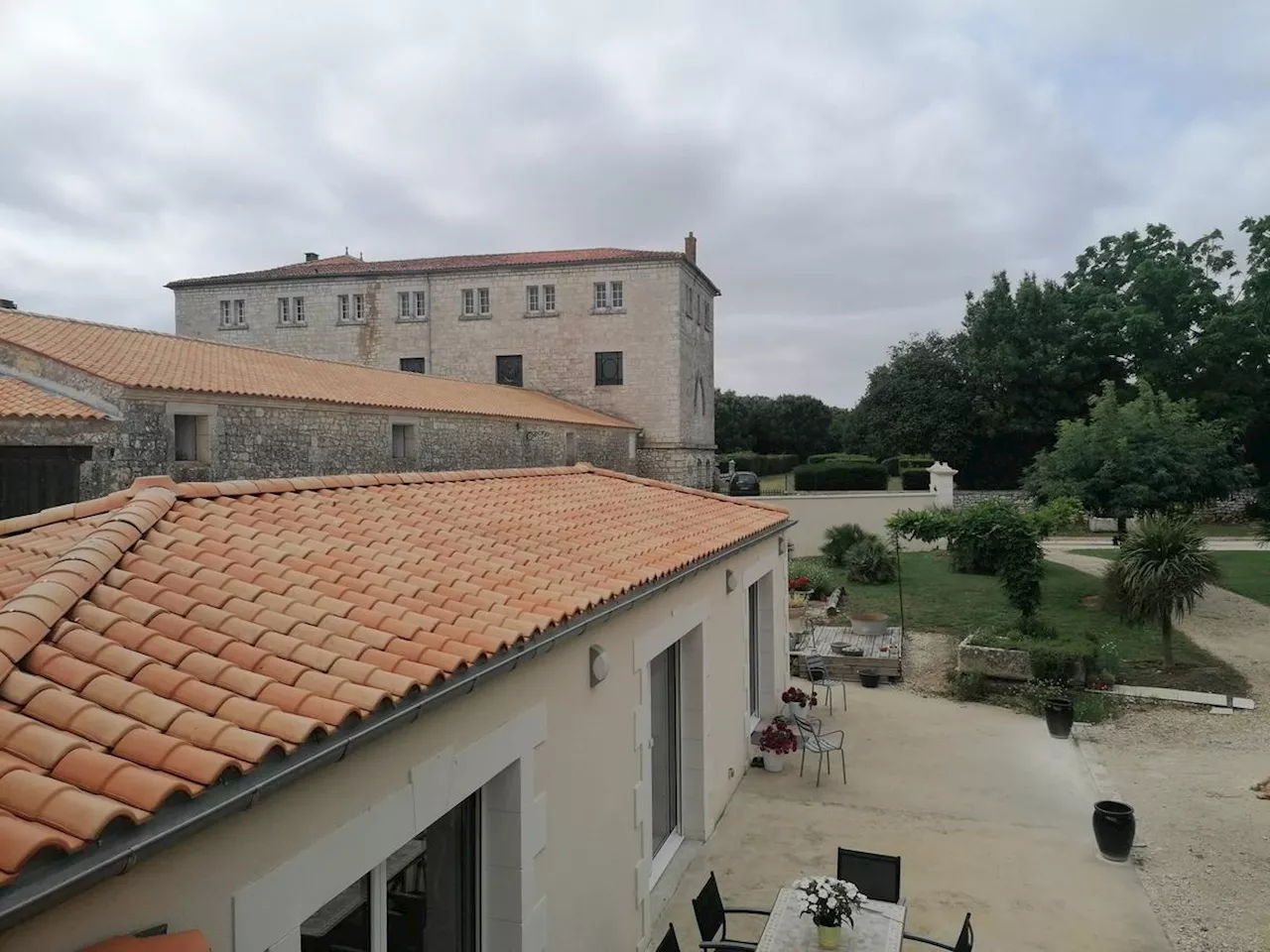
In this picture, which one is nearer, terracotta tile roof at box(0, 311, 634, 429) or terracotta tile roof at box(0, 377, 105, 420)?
terracotta tile roof at box(0, 377, 105, 420)

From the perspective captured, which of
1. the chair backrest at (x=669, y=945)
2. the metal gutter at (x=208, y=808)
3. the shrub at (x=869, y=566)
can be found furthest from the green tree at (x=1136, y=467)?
the metal gutter at (x=208, y=808)

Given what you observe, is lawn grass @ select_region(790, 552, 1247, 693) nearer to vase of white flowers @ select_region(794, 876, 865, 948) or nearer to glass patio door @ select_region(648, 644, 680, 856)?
glass patio door @ select_region(648, 644, 680, 856)

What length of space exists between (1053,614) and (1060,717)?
778 cm

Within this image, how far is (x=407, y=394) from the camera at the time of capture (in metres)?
23.3

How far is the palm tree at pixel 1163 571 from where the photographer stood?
14.1 m

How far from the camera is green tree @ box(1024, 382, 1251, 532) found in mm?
22031

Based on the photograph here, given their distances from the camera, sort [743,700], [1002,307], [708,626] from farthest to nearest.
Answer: [1002,307]
[743,700]
[708,626]

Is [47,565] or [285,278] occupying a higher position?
[285,278]

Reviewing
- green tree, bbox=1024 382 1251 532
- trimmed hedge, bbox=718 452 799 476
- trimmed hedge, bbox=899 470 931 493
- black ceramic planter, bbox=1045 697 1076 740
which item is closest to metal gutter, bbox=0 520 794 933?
black ceramic planter, bbox=1045 697 1076 740

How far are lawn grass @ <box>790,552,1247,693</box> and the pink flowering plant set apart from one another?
1074 cm

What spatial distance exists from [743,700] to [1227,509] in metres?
39.6

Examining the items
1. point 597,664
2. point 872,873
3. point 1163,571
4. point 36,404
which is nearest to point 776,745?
point 872,873

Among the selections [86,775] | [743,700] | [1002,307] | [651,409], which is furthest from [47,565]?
[1002,307]

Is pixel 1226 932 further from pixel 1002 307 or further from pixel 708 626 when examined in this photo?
pixel 1002 307
